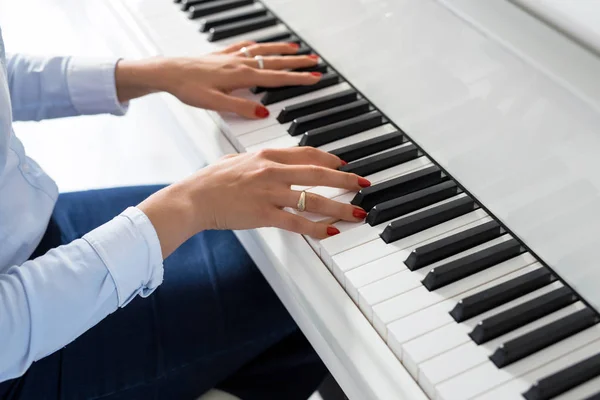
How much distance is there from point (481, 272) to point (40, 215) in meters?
0.65

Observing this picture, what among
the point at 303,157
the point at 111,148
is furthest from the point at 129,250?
the point at 111,148

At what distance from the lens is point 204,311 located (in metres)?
1.20

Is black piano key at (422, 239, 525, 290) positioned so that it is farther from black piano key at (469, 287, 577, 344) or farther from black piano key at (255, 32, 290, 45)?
black piano key at (255, 32, 290, 45)

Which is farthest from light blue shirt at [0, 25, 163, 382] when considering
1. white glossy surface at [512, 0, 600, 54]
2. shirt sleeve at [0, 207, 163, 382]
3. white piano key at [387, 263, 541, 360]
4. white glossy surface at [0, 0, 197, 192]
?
white glossy surface at [0, 0, 197, 192]

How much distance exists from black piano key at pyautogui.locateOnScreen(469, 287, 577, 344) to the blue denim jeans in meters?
0.41

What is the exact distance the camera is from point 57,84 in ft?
4.55

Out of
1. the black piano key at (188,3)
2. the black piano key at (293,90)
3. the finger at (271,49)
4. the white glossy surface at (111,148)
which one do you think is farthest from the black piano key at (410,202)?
the white glossy surface at (111,148)

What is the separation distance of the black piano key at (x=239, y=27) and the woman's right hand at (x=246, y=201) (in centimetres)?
47

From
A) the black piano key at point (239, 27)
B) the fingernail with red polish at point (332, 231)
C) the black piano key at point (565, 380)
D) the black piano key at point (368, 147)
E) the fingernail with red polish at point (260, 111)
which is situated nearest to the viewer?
the black piano key at point (565, 380)

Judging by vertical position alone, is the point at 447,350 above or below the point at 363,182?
below

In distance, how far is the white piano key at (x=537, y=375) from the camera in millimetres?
840

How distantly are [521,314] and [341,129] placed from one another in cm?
44

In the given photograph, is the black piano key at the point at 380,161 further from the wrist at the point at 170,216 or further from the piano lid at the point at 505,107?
the wrist at the point at 170,216

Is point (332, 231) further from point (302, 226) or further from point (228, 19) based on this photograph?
point (228, 19)
